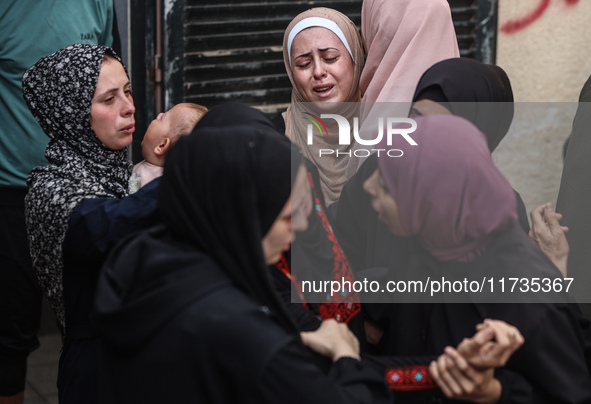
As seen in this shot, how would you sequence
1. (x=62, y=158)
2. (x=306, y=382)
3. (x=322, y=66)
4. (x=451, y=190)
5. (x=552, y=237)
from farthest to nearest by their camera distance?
1. (x=322, y=66)
2. (x=62, y=158)
3. (x=552, y=237)
4. (x=451, y=190)
5. (x=306, y=382)

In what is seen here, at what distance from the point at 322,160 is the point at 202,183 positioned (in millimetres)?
1506

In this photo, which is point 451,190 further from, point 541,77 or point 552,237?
point 541,77

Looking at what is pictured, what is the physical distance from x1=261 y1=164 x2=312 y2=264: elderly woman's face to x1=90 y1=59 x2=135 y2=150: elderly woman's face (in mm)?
1032

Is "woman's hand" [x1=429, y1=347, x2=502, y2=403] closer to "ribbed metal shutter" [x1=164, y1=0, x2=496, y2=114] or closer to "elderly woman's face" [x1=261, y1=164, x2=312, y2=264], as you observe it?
"elderly woman's face" [x1=261, y1=164, x2=312, y2=264]

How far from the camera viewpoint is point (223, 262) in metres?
1.53

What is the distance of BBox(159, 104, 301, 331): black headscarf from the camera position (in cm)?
152

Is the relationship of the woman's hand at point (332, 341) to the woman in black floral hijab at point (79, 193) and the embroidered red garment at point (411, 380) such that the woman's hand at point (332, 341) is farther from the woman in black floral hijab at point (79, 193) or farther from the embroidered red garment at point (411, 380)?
the woman in black floral hijab at point (79, 193)

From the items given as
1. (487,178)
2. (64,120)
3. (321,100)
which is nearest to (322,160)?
(321,100)

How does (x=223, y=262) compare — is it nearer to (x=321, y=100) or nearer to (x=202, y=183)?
(x=202, y=183)

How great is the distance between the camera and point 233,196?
1.52 m

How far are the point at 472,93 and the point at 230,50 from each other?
1796 millimetres

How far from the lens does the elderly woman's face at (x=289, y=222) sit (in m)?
1.61

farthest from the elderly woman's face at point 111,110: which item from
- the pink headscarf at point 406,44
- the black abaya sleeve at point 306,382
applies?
the black abaya sleeve at point 306,382

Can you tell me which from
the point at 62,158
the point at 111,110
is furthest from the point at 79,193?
the point at 111,110
